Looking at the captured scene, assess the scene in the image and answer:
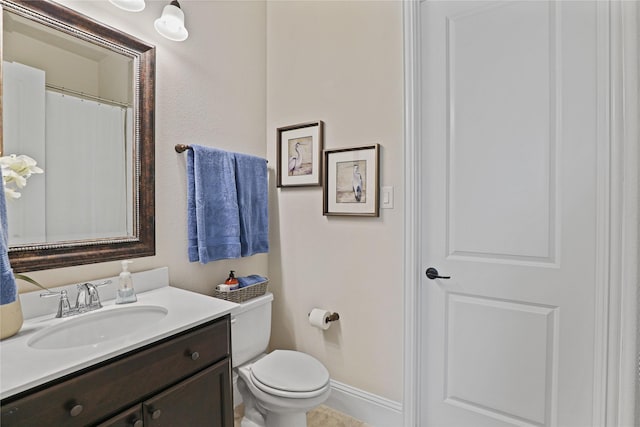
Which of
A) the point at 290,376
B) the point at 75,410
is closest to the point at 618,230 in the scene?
the point at 290,376

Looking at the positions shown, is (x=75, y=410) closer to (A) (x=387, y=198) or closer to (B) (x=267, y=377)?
(B) (x=267, y=377)

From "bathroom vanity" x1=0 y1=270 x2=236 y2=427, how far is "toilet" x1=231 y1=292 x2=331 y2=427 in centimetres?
20

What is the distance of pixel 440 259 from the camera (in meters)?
1.59

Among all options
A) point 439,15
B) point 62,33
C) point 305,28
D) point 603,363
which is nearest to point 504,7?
point 439,15

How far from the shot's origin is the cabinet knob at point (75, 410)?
2.67 feet

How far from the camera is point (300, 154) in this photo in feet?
6.47

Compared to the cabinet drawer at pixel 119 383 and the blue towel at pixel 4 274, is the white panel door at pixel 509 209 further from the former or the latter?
the blue towel at pixel 4 274

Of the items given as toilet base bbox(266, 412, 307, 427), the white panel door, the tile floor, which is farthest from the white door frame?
toilet base bbox(266, 412, 307, 427)

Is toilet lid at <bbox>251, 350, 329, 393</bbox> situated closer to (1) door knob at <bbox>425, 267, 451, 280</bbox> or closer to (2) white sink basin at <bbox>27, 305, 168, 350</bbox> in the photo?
(2) white sink basin at <bbox>27, 305, 168, 350</bbox>

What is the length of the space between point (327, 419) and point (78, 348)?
1.37 meters

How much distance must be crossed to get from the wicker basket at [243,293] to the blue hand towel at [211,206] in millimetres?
186

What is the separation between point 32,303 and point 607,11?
7.64 ft

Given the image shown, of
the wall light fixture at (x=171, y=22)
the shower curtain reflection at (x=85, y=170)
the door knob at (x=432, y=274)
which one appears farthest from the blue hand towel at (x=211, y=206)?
the door knob at (x=432, y=274)

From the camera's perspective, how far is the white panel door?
1.28m
